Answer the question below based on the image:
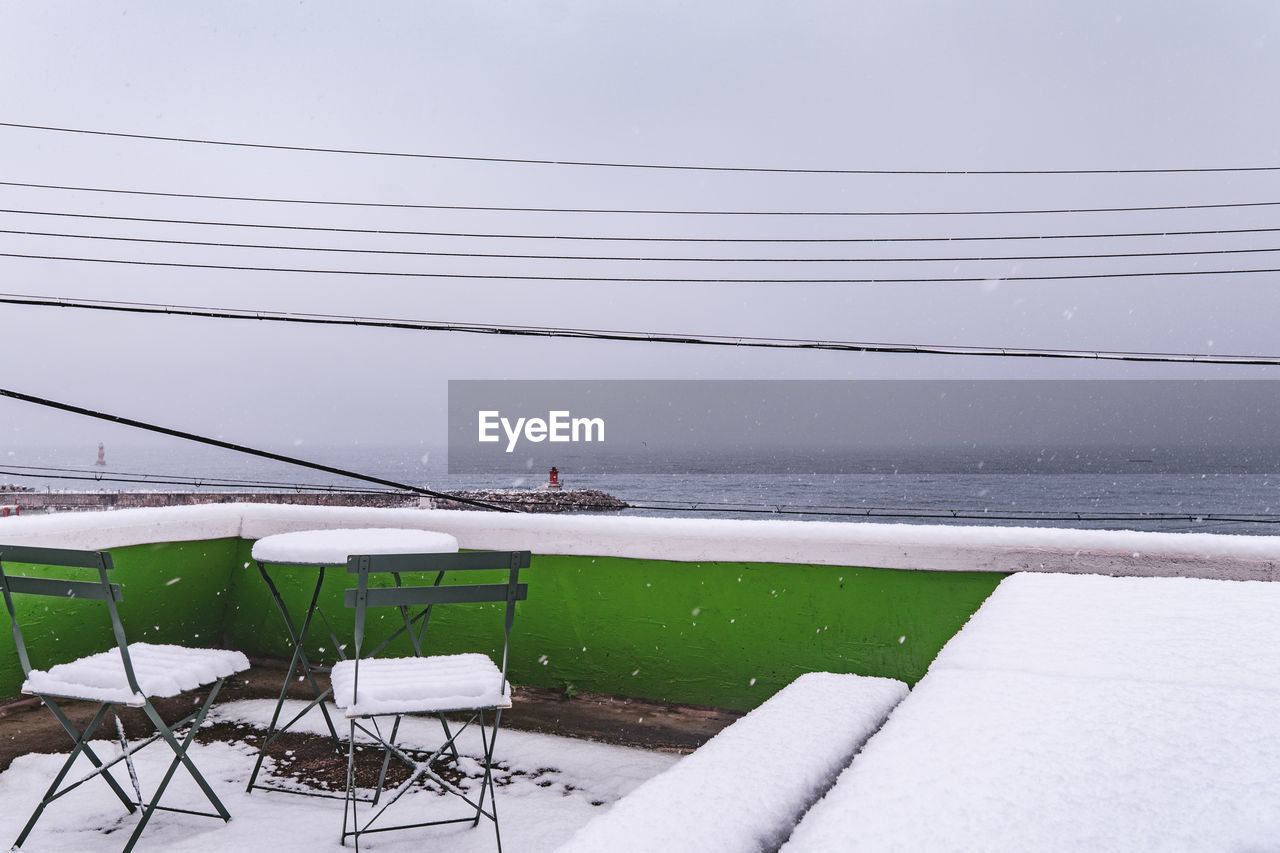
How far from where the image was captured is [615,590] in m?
3.73

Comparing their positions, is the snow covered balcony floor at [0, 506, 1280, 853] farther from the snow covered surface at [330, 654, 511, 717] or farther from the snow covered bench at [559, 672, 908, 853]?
the snow covered surface at [330, 654, 511, 717]

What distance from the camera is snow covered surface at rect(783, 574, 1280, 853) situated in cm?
78

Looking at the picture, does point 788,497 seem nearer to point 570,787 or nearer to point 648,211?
point 648,211

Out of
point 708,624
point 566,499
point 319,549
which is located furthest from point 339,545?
point 566,499

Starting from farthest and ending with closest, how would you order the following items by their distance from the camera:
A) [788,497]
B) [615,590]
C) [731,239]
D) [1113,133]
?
[788,497], [1113,133], [731,239], [615,590]

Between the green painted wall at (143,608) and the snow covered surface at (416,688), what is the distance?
1.87 metres

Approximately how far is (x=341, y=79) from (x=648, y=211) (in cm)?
1245


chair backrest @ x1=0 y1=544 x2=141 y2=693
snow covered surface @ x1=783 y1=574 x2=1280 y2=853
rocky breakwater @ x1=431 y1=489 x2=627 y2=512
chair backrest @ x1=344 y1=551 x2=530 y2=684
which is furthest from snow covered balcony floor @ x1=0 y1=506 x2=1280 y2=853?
rocky breakwater @ x1=431 y1=489 x2=627 y2=512

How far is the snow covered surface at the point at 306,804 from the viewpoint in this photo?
2510 mm

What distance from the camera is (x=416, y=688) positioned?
7.48 feet

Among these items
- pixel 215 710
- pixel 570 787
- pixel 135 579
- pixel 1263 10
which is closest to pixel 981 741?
pixel 570 787

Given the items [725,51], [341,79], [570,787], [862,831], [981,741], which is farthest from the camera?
[725,51]

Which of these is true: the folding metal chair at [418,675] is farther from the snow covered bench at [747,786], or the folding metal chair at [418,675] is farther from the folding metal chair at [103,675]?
the snow covered bench at [747,786]

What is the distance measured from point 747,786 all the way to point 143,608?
11.7ft
